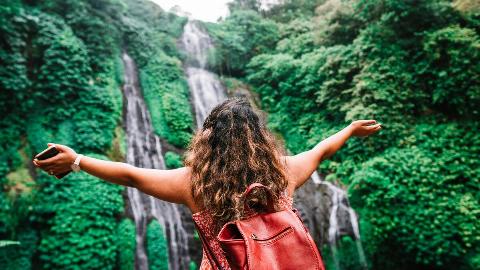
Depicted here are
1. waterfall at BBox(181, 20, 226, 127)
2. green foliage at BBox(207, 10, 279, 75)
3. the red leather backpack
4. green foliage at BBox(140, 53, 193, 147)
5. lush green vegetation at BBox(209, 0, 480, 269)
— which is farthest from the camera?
green foliage at BBox(207, 10, 279, 75)

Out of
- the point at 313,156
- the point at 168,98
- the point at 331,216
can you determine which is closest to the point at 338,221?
the point at 331,216

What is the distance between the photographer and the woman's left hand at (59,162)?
152cm

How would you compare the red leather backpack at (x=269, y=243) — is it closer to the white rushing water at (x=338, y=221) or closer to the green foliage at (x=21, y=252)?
the green foliage at (x=21, y=252)

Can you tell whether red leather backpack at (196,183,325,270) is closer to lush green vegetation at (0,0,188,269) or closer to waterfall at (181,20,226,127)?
lush green vegetation at (0,0,188,269)

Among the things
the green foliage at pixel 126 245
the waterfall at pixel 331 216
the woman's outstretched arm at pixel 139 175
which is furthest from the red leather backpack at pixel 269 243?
the waterfall at pixel 331 216

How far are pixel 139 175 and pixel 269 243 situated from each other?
28.3 inches

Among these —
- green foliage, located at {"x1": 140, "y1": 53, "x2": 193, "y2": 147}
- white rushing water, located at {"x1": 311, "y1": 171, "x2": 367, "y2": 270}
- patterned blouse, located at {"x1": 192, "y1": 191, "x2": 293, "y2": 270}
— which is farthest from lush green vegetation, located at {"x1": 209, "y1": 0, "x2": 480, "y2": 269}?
patterned blouse, located at {"x1": 192, "y1": 191, "x2": 293, "y2": 270}

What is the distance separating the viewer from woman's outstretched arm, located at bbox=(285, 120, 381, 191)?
175cm

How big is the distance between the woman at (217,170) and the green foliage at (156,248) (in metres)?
4.90

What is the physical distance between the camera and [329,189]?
7.29 m

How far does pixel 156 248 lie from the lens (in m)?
6.03

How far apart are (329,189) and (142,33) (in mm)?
7386

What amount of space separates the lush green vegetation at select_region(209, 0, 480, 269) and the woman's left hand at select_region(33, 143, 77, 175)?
19.9ft

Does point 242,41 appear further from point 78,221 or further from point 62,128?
point 78,221
